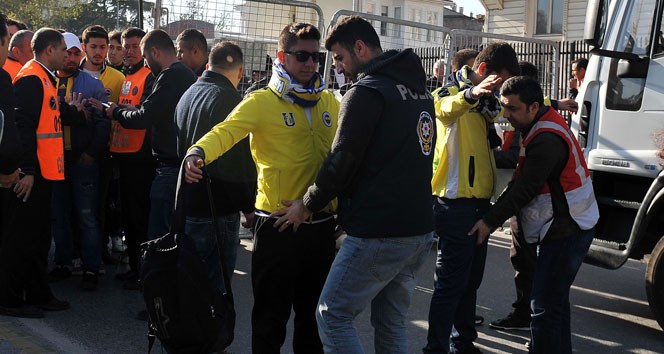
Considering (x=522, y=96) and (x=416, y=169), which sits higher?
(x=522, y=96)

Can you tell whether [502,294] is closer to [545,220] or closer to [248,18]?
[545,220]

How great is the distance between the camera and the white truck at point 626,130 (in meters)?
5.85

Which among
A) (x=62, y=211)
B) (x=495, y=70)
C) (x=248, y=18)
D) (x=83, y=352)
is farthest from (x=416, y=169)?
(x=248, y=18)

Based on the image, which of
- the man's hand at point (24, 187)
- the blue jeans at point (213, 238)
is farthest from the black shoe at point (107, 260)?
the blue jeans at point (213, 238)

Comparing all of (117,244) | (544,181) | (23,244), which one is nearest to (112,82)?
(117,244)

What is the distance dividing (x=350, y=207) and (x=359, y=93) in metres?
0.53

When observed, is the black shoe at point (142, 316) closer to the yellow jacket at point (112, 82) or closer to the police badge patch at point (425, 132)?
the yellow jacket at point (112, 82)

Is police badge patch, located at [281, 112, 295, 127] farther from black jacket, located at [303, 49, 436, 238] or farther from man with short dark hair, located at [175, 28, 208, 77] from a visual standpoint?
man with short dark hair, located at [175, 28, 208, 77]

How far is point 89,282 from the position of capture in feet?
22.2

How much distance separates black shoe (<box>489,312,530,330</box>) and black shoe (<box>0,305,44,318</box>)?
3.26 m

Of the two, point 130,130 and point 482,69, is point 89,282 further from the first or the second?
point 482,69

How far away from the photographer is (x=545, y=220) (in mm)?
4719

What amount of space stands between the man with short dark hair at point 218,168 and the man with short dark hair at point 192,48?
1069mm

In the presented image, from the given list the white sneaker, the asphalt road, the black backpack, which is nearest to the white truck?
the asphalt road
